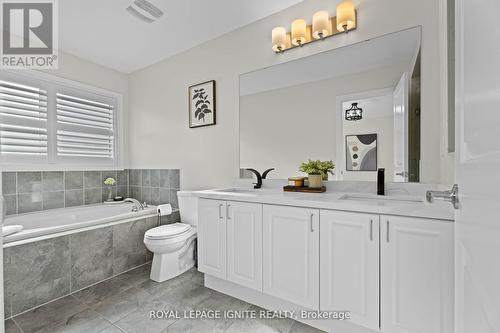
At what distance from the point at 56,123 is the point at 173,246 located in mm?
2146

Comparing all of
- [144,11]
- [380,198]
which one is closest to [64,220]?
[144,11]

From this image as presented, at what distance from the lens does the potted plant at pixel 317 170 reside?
6.35ft

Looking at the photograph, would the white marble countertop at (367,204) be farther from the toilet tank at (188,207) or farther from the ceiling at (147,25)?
the ceiling at (147,25)

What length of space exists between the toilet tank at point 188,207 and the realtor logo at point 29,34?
6.96 ft

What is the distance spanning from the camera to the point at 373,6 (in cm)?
180

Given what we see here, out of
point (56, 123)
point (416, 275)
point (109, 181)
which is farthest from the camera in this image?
point (109, 181)

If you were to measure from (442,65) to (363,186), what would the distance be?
3.09 ft

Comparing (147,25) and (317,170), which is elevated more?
(147,25)

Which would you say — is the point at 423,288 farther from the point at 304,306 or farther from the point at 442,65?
the point at 442,65

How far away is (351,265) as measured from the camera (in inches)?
55.4

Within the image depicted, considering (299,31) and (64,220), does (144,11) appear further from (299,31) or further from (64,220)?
(64,220)

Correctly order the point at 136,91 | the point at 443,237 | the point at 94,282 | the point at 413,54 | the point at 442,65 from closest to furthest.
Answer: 1. the point at 443,237
2. the point at 442,65
3. the point at 413,54
4. the point at 94,282
5. the point at 136,91

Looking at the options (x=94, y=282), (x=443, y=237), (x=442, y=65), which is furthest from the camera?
(x=94, y=282)

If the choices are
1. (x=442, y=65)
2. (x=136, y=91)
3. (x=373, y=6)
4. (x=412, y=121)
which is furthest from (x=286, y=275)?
(x=136, y=91)
